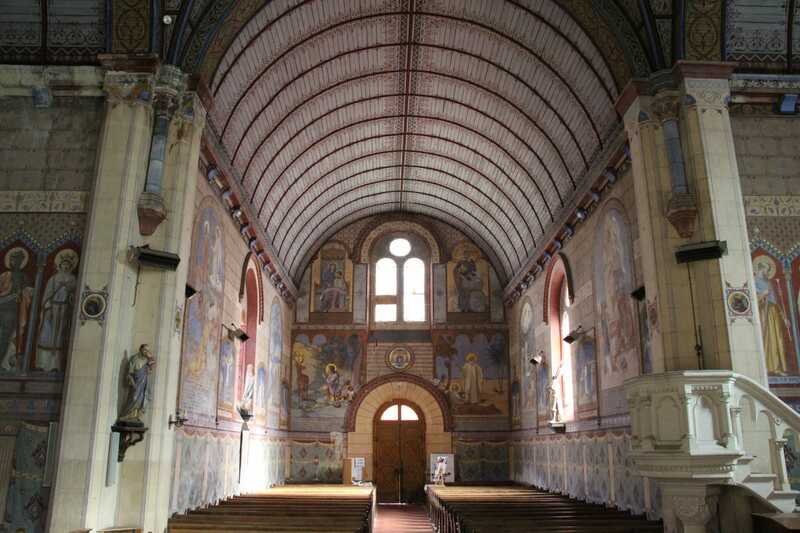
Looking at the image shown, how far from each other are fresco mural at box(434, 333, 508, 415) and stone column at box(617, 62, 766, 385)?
14863 mm

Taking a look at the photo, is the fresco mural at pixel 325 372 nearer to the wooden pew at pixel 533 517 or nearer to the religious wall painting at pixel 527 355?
the religious wall painting at pixel 527 355

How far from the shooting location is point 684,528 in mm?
8773

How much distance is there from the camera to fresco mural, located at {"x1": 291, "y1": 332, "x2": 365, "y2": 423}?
24.8m

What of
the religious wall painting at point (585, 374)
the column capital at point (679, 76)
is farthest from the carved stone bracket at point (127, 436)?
the religious wall painting at point (585, 374)

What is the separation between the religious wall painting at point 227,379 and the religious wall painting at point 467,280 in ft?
35.8

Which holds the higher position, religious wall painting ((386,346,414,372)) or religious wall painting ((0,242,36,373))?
religious wall painting ((386,346,414,372))

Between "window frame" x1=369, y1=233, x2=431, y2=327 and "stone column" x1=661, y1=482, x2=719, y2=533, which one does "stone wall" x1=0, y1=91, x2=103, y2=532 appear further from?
"window frame" x1=369, y1=233, x2=431, y2=327

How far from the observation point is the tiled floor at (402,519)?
1758 centimetres

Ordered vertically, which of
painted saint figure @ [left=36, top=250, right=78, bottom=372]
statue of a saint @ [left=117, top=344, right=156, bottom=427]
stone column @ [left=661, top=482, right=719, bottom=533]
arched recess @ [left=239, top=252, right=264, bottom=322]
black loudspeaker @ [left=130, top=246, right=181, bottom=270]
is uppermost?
arched recess @ [left=239, top=252, right=264, bottom=322]

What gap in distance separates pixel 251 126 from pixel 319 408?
12.6 meters

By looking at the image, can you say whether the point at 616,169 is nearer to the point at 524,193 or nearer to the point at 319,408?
the point at 524,193

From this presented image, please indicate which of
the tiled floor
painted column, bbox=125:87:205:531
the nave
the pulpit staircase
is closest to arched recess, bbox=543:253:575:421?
the nave

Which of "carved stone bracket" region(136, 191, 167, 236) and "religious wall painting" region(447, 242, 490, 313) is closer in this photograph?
"carved stone bracket" region(136, 191, 167, 236)

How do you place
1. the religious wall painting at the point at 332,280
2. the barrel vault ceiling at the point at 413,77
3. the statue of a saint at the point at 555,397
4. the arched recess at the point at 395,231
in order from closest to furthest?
the barrel vault ceiling at the point at 413,77 → the statue of a saint at the point at 555,397 → the religious wall painting at the point at 332,280 → the arched recess at the point at 395,231
